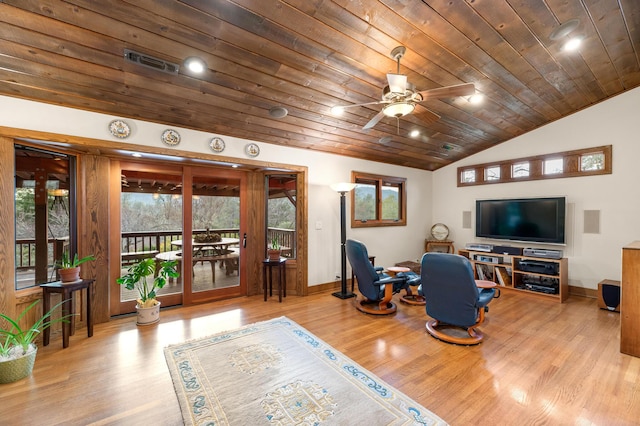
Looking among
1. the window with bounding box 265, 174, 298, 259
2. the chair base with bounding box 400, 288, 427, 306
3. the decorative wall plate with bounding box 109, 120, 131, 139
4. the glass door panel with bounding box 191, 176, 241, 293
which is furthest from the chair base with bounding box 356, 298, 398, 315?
the decorative wall plate with bounding box 109, 120, 131, 139

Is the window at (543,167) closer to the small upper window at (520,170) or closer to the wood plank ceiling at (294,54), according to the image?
the small upper window at (520,170)

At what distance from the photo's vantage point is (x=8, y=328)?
2.62 metres

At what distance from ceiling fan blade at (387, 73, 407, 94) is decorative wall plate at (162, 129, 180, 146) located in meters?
2.73

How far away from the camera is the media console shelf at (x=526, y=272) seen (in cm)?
440

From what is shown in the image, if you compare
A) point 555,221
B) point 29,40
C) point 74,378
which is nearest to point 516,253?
point 555,221

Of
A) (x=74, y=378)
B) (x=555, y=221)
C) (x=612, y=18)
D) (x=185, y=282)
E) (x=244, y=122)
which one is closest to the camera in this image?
(x=74, y=378)

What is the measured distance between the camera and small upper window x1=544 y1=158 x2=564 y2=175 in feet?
15.8

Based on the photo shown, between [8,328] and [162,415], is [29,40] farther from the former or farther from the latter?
[162,415]

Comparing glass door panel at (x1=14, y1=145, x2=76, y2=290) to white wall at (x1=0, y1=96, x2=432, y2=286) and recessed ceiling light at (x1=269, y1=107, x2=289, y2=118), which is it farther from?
recessed ceiling light at (x1=269, y1=107, x2=289, y2=118)

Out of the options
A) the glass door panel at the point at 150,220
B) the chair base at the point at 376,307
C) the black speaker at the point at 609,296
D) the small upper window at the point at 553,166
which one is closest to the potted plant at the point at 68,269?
the glass door panel at the point at 150,220

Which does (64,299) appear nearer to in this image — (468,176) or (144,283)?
(144,283)

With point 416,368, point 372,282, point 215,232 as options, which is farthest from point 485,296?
point 215,232

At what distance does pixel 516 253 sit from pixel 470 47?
3.79m

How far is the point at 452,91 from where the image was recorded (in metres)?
2.44
